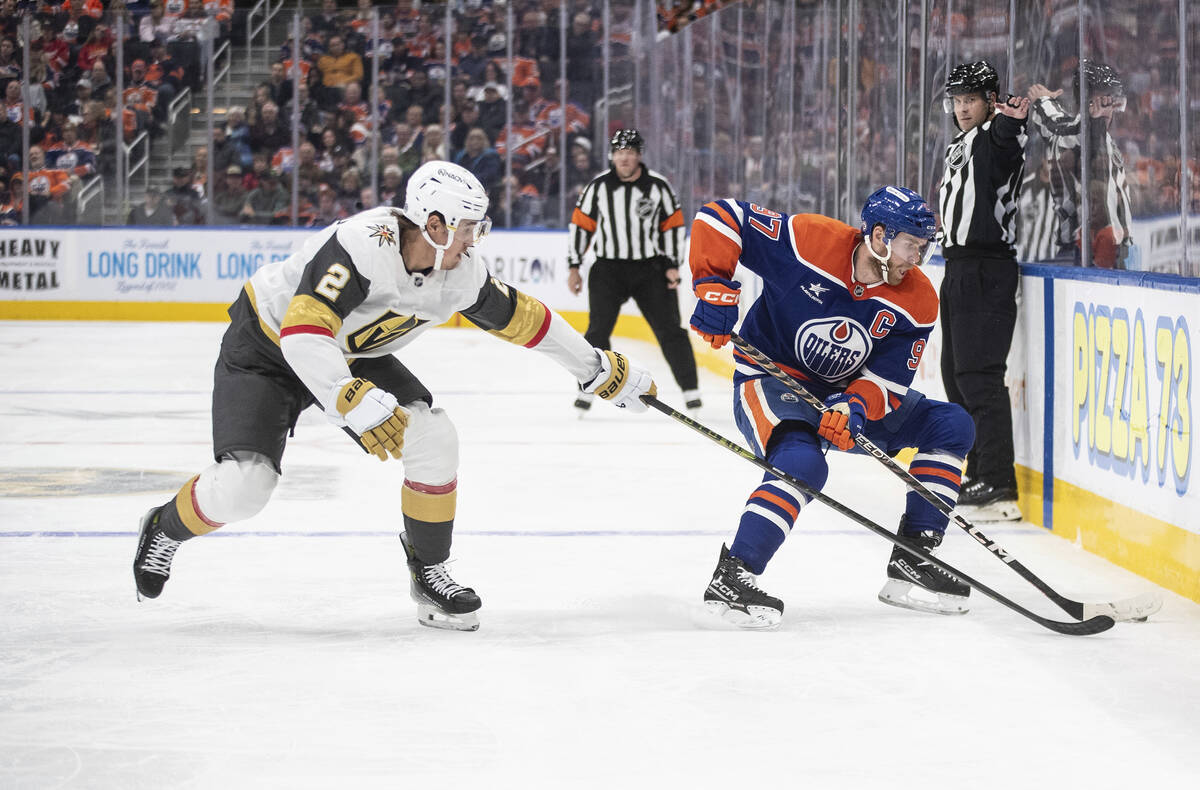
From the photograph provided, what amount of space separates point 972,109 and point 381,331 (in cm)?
232

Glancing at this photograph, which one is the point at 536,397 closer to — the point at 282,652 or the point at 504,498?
the point at 504,498

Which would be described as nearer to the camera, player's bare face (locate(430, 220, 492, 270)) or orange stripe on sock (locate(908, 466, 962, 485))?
player's bare face (locate(430, 220, 492, 270))

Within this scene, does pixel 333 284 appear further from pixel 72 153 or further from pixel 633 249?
pixel 72 153

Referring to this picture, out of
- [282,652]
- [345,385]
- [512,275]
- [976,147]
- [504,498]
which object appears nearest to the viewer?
[345,385]

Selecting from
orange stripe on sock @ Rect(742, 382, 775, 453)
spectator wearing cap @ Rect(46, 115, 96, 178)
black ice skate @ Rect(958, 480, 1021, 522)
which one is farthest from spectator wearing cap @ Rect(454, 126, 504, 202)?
orange stripe on sock @ Rect(742, 382, 775, 453)

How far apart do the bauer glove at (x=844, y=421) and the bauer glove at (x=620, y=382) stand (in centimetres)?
39

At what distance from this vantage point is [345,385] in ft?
9.73

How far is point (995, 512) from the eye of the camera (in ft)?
15.7

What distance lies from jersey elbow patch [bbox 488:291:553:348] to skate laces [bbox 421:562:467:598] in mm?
530

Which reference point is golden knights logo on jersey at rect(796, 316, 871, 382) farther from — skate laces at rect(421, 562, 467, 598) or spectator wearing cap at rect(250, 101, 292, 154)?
spectator wearing cap at rect(250, 101, 292, 154)

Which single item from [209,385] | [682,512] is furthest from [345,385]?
[209,385]

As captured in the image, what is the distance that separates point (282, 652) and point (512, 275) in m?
9.92

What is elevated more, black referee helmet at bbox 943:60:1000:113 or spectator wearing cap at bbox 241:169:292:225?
black referee helmet at bbox 943:60:1000:113

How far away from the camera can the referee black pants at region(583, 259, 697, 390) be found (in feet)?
24.7
